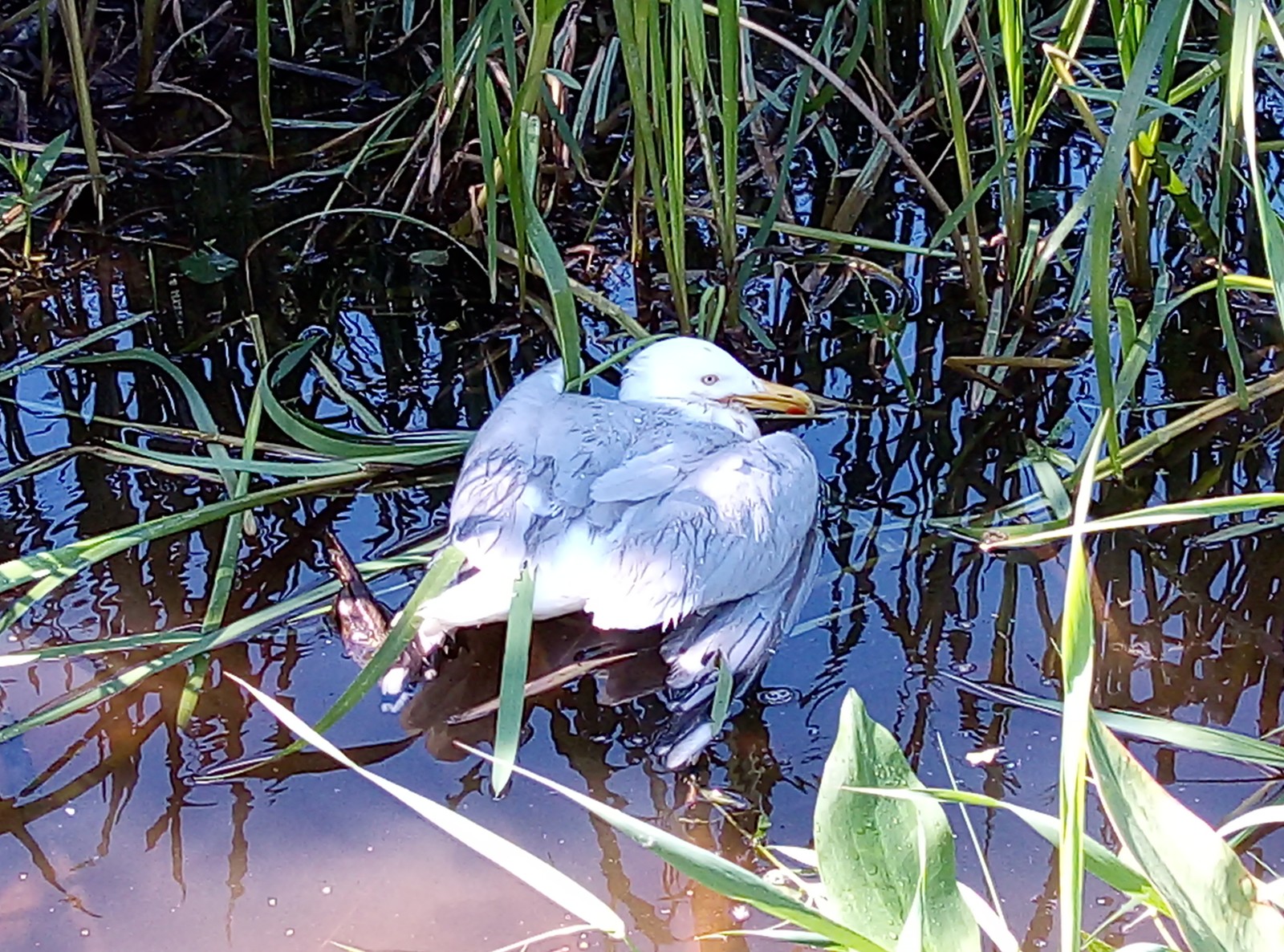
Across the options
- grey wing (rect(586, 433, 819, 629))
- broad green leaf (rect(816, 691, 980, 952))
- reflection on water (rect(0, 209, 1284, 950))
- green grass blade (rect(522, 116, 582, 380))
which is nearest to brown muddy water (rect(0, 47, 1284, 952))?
reflection on water (rect(0, 209, 1284, 950))

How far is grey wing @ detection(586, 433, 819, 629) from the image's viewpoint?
173cm

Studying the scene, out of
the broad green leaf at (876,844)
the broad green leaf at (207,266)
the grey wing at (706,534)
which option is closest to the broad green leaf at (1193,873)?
the broad green leaf at (876,844)

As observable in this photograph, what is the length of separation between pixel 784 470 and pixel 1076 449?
1.63 feet

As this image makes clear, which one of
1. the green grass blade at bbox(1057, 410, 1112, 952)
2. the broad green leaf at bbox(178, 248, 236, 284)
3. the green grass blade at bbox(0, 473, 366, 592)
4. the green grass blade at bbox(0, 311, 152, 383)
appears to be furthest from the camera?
the broad green leaf at bbox(178, 248, 236, 284)

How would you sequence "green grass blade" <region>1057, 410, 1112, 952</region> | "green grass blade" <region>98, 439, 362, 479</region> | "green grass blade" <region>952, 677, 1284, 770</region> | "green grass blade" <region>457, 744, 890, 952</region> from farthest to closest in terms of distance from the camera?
"green grass blade" <region>98, 439, 362, 479</region> < "green grass blade" <region>952, 677, 1284, 770</region> < "green grass blade" <region>457, 744, 890, 952</region> < "green grass blade" <region>1057, 410, 1112, 952</region>

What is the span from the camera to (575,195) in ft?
9.27

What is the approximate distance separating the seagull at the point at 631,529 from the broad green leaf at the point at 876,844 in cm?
64

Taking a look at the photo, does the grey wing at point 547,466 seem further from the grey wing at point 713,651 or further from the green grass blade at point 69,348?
the green grass blade at point 69,348

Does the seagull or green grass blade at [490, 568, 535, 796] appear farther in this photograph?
the seagull

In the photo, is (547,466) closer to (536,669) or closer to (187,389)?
(536,669)

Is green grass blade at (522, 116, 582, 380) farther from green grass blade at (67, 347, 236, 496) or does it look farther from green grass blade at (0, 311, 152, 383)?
green grass blade at (0, 311, 152, 383)

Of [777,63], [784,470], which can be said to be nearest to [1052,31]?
[777,63]

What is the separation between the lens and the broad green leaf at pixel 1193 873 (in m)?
0.92

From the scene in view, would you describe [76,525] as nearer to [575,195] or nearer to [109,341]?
[109,341]
